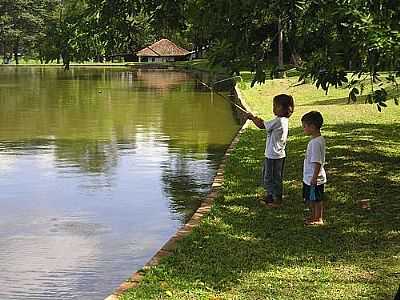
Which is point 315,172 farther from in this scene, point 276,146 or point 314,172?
point 276,146

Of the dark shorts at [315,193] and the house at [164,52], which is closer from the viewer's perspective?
the dark shorts at [315,193]

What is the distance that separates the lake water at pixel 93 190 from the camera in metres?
7.12

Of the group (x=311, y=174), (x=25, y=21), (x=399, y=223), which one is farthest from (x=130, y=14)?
(x=25, y=21)

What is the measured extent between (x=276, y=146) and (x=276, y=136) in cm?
11

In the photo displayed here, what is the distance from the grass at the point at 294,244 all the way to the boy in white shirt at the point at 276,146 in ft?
0.66

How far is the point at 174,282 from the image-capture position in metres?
5.46

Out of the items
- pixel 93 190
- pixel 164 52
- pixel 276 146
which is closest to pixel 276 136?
pixel 276 146

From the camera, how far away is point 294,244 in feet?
21.5

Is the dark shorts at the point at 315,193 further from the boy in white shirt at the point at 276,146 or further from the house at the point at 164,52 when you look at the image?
the house at the point at 164,52

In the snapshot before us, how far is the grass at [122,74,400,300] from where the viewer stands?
17.4 feet

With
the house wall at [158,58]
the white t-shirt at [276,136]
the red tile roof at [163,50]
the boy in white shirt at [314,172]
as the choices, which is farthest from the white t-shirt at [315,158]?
the house wall at [158,58]

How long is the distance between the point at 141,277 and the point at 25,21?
9524cm

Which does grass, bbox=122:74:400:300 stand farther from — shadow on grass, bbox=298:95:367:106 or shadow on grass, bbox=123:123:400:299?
shadow on grass, bbox=298:95:367:106

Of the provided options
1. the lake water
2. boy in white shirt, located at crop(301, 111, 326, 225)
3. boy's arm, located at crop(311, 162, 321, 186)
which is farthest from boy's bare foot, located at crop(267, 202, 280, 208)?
the lake water
